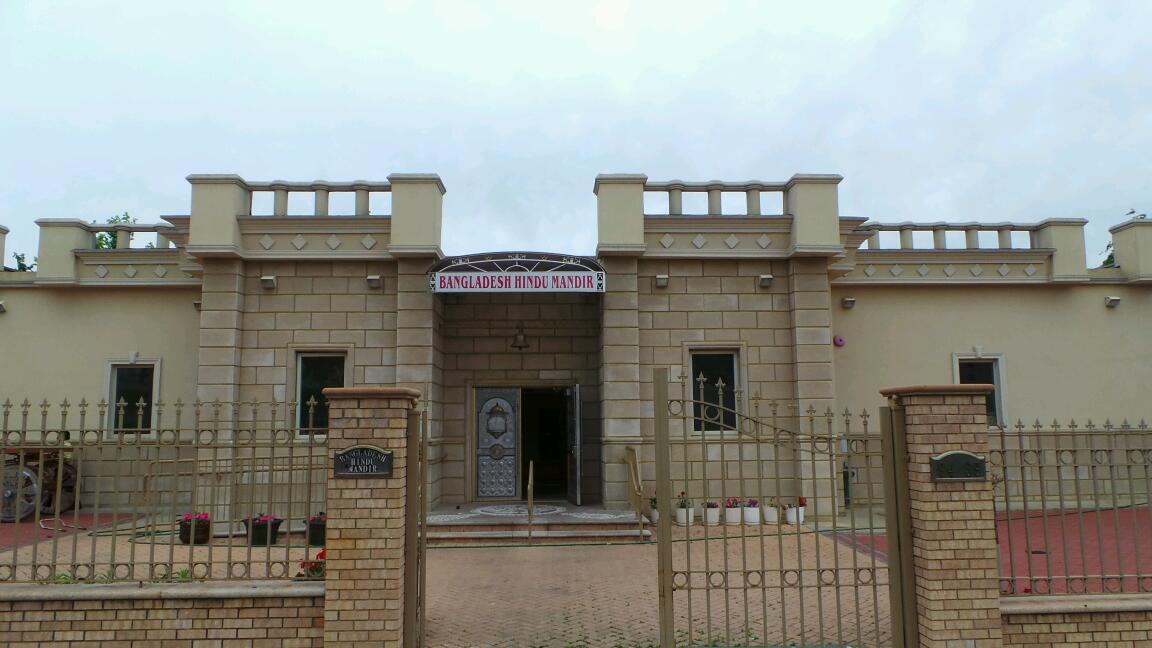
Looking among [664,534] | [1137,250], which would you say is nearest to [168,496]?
[664,534]

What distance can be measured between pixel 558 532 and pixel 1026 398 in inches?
361

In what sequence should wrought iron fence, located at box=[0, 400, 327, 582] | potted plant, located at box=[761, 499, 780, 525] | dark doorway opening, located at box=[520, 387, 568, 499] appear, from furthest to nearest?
1. dark doorway opening, located at box=[520, 387, 568, 499]
2. potted plant, located at box=[761, 499, 780, 525]
3. wrought iron fence, located at box=[0, 400, 327, 582]

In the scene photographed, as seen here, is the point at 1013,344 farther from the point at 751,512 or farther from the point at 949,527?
the point at 949,527

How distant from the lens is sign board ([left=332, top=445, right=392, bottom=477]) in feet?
18.3

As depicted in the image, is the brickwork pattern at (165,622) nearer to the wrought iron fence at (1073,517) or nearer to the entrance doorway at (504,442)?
the wrought iron fence at (1073,517)

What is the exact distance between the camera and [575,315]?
1430 centimetres

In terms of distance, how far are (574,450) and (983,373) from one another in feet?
25.5

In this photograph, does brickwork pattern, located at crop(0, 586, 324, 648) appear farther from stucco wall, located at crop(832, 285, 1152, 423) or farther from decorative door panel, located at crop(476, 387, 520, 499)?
stucco wall, located at crop(832, 285, 1152, 423)

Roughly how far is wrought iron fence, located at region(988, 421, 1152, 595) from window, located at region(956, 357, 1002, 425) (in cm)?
53

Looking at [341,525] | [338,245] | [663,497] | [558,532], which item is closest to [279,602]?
[341,525]

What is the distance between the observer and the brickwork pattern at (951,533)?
552cm

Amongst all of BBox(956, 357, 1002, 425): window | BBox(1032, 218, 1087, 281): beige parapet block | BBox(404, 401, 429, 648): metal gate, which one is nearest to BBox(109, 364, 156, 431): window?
BBox(404, 401, 429, 648): metal gate

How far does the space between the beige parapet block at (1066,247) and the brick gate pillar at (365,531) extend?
534 inches

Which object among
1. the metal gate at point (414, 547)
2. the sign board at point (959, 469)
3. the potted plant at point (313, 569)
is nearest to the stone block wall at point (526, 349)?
the metal gate at point (414, 547)
